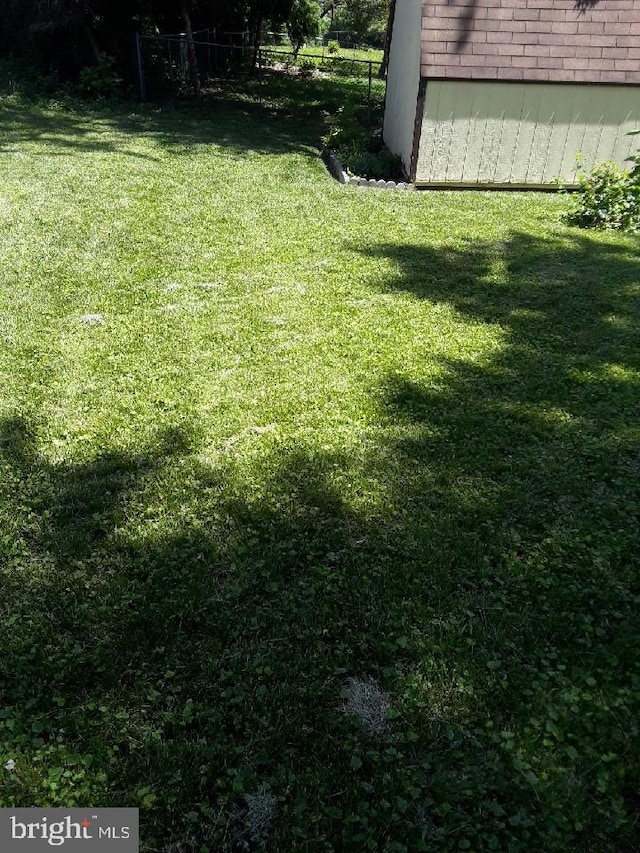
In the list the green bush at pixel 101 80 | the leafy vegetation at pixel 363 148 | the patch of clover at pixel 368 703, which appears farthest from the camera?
the green bush at pixel 101 80

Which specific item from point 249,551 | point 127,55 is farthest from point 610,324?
point 127,55

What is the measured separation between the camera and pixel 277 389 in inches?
178

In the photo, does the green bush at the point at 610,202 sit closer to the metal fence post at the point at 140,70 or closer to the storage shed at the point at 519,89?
the storage shed at the point at 519,89

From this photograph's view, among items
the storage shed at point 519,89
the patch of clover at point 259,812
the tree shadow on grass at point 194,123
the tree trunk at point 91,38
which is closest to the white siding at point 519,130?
the storage shed at point 519,89

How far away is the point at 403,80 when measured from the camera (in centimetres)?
1147

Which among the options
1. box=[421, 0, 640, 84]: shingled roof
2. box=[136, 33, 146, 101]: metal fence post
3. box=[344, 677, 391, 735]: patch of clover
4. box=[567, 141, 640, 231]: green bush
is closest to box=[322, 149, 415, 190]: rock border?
box=[421, 0, 640, 84]: shingled roof

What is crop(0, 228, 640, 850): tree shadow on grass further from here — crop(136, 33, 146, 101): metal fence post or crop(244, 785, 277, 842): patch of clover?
crop(136, 33, 146, 101): metal fence post

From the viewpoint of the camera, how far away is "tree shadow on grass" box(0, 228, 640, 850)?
7.20 feet

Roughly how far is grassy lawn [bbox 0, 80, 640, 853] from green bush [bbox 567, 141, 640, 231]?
1.87 m

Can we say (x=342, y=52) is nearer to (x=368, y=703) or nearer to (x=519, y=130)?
(x=519, y=130)

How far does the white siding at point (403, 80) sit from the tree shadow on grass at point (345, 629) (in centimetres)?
798

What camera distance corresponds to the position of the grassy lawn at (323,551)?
2.22 metres

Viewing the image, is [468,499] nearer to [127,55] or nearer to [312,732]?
[312,732]

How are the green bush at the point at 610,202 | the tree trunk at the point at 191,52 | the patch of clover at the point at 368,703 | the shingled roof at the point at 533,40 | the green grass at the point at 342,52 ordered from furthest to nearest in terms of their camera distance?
the green grass at the point at 342,52, the tree trunk at the point at 191,52, the shingled roof at the point at 533,40, the green bush at the point at 610,202, the patch of clover at the point at 368,703
